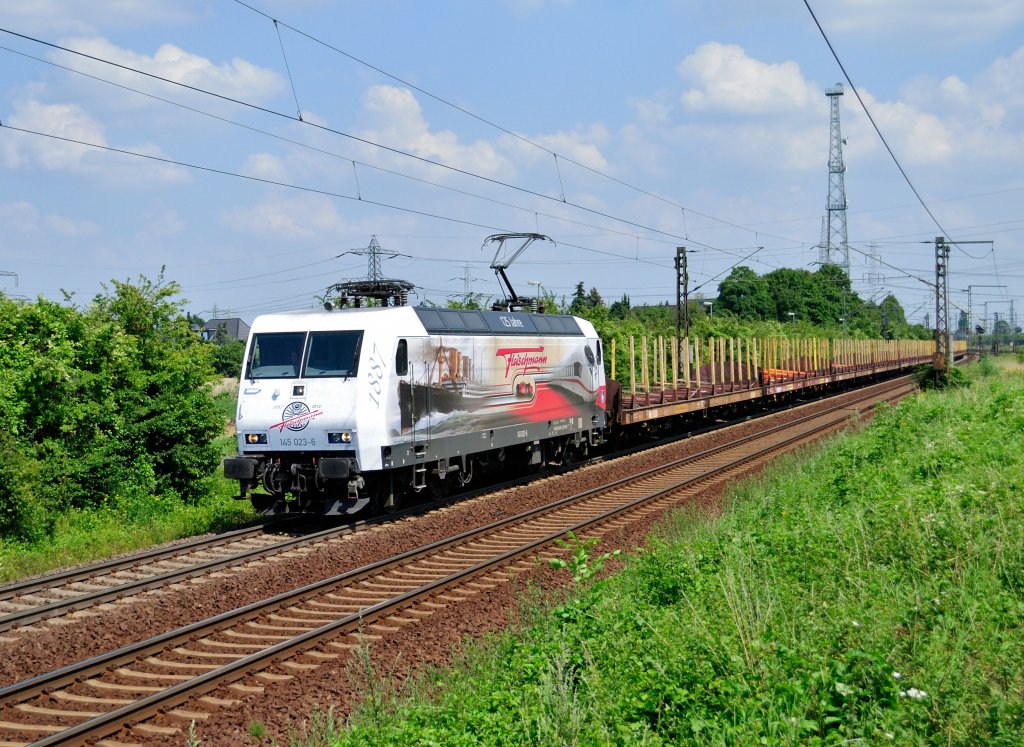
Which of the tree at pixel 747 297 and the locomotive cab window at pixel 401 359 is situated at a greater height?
the tree at pixel 747 297

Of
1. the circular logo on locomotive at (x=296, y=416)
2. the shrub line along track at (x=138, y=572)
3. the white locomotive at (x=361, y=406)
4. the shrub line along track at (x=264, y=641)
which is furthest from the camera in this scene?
the circular logo on locomotive at (x=296, y=416)

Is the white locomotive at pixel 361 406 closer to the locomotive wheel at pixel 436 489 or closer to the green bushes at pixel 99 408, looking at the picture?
the locomotive wheel at pixel 436 489

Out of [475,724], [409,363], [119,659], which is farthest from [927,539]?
[409,363]

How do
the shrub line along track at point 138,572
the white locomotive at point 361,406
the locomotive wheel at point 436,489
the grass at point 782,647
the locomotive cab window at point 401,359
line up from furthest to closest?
the locomotive wheel at point 436,489
the locomotive cab window at point 401,359
the white locomotive at point 361,406
the shrub line along track at point 138,572
the grass at point 782,647

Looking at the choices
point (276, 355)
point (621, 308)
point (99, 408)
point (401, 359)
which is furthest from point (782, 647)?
point (621, 308)

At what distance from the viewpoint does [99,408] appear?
16.5 m

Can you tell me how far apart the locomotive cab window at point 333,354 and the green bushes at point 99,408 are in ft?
13.6

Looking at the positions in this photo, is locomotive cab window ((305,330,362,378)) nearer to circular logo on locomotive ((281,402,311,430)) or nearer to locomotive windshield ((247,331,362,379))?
locomotive windshield ((247,331,362,379))

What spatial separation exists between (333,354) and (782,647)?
9.71 m

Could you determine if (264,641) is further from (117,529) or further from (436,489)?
(436,489)

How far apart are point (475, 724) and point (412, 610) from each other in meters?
4.35

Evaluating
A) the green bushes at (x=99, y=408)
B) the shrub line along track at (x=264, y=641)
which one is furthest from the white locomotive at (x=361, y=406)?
the green bushes at (x=99, y=408)

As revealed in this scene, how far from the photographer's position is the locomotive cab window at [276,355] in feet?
48.0

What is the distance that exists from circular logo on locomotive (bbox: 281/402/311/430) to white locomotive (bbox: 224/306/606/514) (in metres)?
0.02
